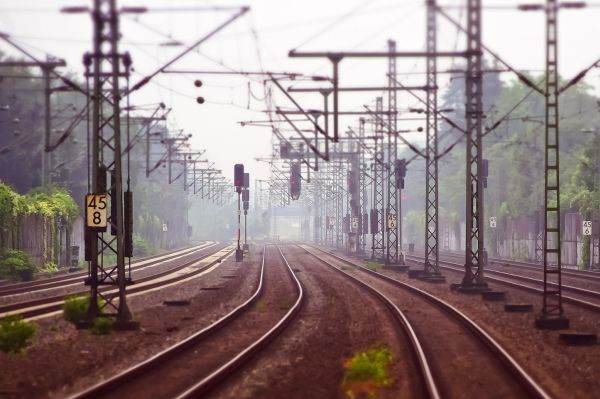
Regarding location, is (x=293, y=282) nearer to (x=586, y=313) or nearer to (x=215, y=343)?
(x=586, y=313)

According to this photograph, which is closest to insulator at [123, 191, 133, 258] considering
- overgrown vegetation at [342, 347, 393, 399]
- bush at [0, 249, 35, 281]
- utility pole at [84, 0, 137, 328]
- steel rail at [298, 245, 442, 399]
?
utility pole at [84, 0, 137, 328]

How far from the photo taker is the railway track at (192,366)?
12.3 metres

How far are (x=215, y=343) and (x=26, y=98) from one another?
53.9 m

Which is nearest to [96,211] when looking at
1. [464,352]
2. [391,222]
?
[464,352]

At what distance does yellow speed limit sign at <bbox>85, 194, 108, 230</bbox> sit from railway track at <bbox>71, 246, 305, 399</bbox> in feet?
12.1

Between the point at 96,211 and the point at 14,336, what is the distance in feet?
15.1

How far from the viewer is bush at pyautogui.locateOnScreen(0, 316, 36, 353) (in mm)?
16203

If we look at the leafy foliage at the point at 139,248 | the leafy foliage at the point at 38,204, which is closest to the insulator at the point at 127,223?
the leafy foliage at the point at 38,204

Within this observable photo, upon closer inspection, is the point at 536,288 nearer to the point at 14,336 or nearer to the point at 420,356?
the point at 420,356

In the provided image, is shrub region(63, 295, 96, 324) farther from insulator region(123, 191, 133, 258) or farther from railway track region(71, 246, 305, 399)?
railway track region(71, 246, 305, 399)

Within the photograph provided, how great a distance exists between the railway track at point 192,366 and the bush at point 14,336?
9.99 feet

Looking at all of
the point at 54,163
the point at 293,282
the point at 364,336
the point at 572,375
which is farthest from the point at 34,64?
the point at 54,163

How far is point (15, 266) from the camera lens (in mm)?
39844

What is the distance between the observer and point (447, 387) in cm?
1288
